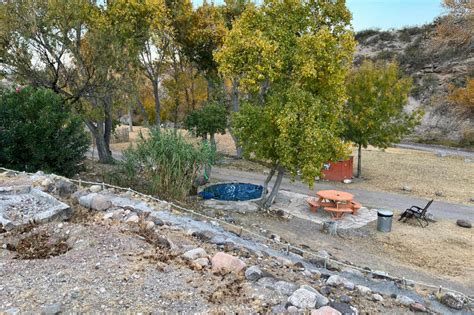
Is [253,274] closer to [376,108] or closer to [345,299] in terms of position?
[345,299]

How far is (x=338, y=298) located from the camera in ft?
15.5

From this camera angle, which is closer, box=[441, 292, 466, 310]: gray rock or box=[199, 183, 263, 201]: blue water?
box=[441, 292, 466, 310]: gray rock

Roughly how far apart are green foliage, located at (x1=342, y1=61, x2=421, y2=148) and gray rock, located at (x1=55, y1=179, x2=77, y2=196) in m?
12.0

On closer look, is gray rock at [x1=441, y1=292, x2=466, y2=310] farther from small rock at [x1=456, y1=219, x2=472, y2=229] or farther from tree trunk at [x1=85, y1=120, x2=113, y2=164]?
tree trunk at [x1=85, y1=120, x2=113, y2=164]

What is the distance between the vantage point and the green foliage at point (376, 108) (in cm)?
1670

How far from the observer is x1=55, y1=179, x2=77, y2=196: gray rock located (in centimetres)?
749

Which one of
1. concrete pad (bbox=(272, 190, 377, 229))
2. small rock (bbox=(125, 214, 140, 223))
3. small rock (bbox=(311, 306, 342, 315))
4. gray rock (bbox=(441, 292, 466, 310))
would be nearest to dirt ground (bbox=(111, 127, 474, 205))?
concrete pad (bbox=(272, 190, 377, 229))

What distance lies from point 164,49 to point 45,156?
9006 millimetres

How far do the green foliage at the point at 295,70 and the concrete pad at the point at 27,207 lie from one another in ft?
18.6

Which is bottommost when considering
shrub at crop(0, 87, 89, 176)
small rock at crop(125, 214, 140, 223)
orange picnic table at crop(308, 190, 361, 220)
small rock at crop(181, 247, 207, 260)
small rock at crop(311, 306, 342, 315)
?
orange picnic table at crop(308, 190, 361, 220)

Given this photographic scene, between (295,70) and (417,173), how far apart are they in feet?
38.6

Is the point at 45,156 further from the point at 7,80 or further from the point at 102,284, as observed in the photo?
the point at 102,284

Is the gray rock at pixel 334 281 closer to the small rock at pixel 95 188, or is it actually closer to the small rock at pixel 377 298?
the small rock at pixel 377 298

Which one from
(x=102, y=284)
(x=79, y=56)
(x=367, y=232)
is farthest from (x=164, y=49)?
(x=102, y=284)
